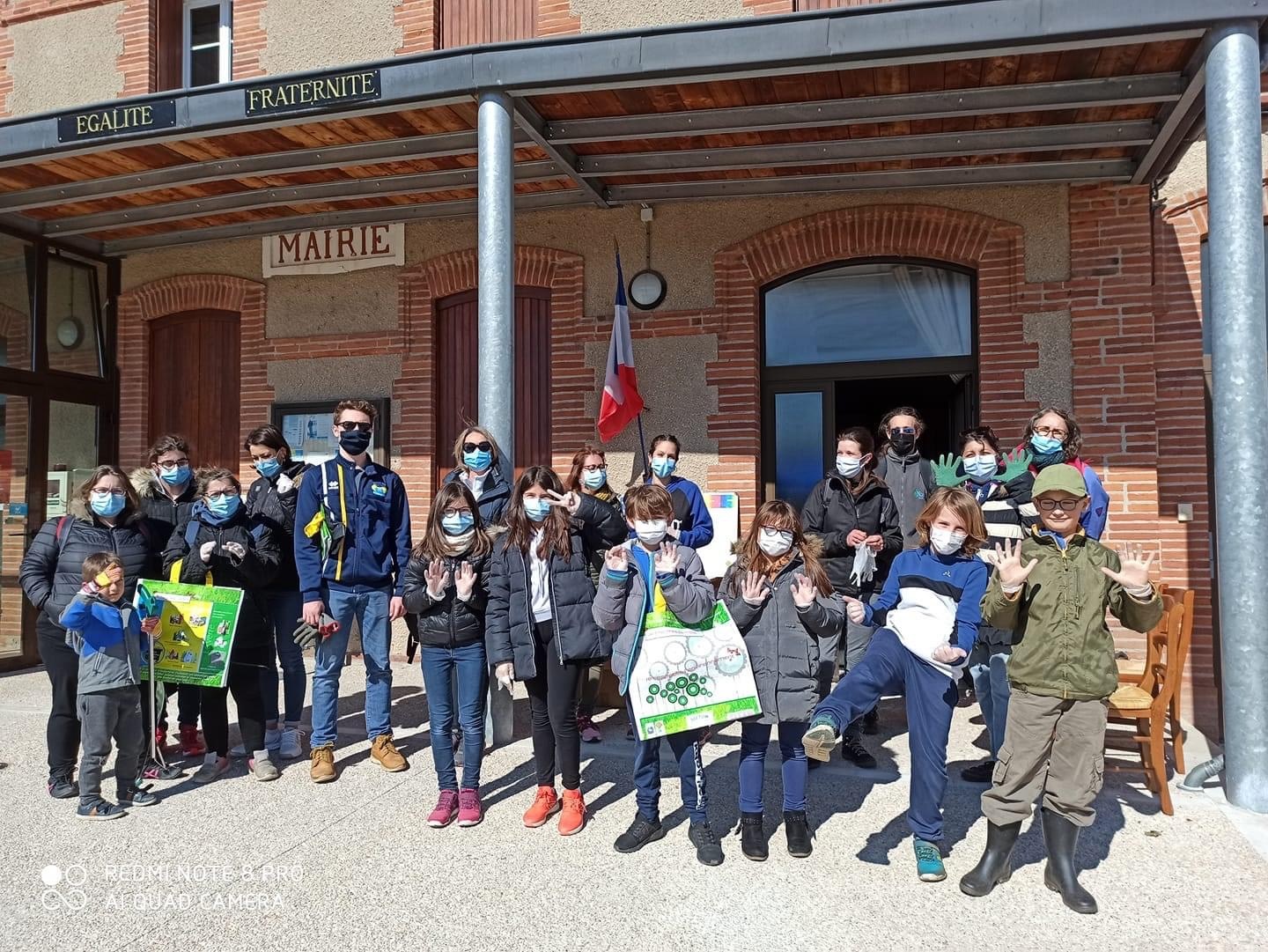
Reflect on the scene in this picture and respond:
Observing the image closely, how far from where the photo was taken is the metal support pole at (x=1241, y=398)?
3.97 meters

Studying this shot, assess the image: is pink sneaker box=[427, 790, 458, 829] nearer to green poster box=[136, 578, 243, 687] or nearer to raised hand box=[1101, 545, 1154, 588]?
green poster box=[136, 578, 243, 687]

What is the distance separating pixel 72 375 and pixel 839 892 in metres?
8.37

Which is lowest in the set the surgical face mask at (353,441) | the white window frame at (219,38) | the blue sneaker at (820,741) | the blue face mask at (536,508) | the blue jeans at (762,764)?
the blue jeans at (762,764)

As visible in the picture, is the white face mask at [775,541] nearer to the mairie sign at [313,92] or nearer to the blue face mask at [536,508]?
the blue face mask at [536,508]

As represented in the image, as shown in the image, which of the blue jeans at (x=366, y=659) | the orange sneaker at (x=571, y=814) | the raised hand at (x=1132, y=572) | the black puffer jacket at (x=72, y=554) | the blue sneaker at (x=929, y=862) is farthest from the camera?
the blue jeans at (x=366, y=659)

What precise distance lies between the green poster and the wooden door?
4287mm

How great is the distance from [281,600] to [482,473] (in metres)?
1.47

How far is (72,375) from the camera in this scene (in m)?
8.04

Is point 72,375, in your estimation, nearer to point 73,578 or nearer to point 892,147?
point 73,578

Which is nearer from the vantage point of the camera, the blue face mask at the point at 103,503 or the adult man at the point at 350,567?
the blue face mask at the point at 103,503

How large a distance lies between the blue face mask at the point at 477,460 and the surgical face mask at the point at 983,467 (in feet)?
8.76

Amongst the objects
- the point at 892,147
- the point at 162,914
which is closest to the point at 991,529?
the point at 892,147

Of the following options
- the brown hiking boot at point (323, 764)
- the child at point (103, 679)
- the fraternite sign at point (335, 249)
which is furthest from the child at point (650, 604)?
the fraternite sign at point (335, 249)

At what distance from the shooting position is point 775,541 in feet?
11.5
